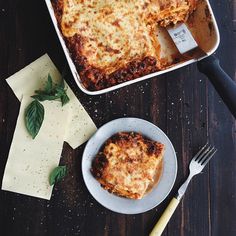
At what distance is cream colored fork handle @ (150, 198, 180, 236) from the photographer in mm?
2018

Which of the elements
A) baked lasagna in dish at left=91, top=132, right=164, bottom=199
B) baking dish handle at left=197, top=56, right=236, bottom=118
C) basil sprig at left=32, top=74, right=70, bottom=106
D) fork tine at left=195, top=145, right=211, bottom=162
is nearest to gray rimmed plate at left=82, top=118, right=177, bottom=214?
baked lasagna in dish at left=91, top=132, right=164, bottom=199

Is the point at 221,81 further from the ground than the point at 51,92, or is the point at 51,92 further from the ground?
the point at 51,92

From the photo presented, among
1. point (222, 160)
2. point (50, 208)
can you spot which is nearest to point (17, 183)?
point (50, 208)

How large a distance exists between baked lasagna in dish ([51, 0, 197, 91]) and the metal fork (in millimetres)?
518

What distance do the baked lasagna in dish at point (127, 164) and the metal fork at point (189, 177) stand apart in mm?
170

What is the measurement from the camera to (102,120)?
6.63ft

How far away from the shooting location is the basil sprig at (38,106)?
75.8 inches

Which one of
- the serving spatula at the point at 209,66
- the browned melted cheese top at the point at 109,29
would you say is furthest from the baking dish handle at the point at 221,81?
the browned melted cheese top at the point at 109,29

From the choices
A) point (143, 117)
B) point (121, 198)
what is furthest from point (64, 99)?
point (121, 198)

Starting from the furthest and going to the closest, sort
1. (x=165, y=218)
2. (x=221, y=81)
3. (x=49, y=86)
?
(x=165, y=218)
(x=49, y=86)
(x=221, y=81)

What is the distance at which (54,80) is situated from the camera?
197 centimetres

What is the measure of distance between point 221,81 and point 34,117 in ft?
2.82

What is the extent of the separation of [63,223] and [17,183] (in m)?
0.29

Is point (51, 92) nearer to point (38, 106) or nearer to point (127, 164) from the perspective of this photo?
point (38, 106)
